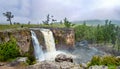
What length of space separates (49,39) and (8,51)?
23.8 m

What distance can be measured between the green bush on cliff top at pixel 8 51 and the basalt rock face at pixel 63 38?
2671 centimetres

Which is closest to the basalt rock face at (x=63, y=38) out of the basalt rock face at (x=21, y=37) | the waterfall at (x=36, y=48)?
the waterfall at (x=36, y=48)

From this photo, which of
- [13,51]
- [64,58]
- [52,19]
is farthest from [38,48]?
[52,19]

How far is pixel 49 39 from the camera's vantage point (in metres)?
88.1

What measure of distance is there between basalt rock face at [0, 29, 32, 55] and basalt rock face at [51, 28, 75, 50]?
16.1 m

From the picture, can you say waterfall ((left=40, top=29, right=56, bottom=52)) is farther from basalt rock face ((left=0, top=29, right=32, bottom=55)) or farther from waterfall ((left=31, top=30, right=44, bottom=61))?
basalt rock face ((left=0, top=29, right=32, bottom=55))

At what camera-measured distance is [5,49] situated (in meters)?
65.9

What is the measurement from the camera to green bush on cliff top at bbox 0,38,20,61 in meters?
65.2

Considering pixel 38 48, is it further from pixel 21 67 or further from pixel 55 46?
pixel 21 67

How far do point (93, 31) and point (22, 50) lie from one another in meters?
66.1

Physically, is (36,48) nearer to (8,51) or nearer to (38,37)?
(38,37)

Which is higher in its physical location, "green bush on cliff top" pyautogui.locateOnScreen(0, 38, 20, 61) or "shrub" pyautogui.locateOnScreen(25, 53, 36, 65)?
"green bush on cliff top" pyautogui.locateOnScreen(0, 38, 20, 61)

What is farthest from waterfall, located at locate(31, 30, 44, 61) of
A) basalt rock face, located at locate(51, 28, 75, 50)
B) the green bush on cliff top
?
the green bush on cliff top

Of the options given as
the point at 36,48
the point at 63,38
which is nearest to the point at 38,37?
the point at 36,48
